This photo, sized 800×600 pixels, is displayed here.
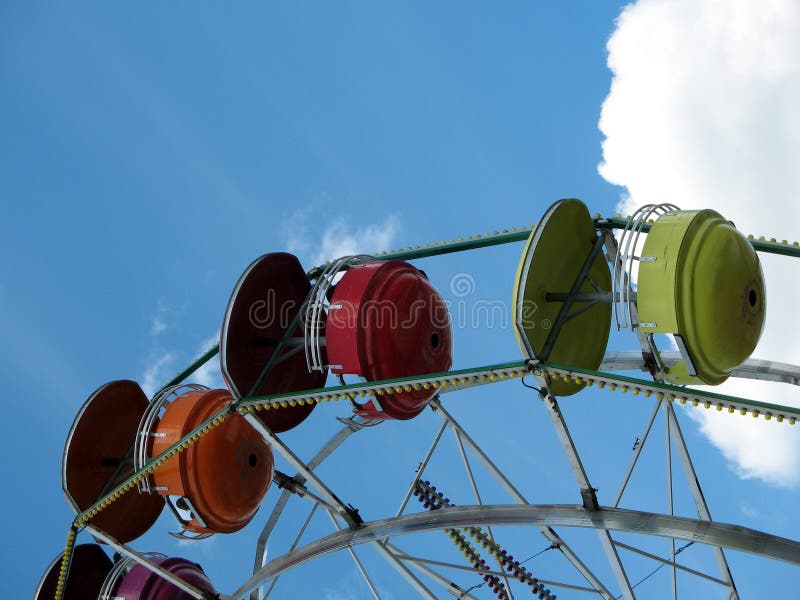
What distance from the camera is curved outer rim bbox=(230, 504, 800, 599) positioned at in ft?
33.6

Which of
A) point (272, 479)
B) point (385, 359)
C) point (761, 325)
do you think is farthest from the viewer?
point (272, 479)

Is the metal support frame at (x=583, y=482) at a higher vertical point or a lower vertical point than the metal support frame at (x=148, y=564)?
higher

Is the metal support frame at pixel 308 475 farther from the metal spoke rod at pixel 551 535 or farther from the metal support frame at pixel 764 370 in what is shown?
the metal support frame at pixel 764 370

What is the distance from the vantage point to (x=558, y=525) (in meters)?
11.6

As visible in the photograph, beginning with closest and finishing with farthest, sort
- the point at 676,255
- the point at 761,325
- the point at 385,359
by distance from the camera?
the point at 676,255 < the point at 761,325 < the point at 385,359

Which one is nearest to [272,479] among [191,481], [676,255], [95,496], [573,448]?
[191,481]

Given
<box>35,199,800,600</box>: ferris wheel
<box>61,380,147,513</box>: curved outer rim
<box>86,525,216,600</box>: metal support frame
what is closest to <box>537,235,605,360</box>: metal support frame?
<box>35,199,800,600</box>: ferris wheel

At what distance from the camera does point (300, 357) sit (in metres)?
15.8

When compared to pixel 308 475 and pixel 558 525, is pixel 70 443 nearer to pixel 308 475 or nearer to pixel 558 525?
pixel 308 475

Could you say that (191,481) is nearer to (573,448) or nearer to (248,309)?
(248,309)

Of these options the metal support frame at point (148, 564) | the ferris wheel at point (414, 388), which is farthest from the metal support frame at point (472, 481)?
the metal support frame at point (148, 564)

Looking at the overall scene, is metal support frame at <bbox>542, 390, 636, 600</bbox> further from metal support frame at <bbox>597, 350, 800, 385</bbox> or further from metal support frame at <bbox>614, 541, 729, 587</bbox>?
metal support frame at <bbox>597, 350, 800, 385</bbox>

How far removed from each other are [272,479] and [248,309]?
483 cm

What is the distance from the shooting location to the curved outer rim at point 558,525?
10.2 metres
